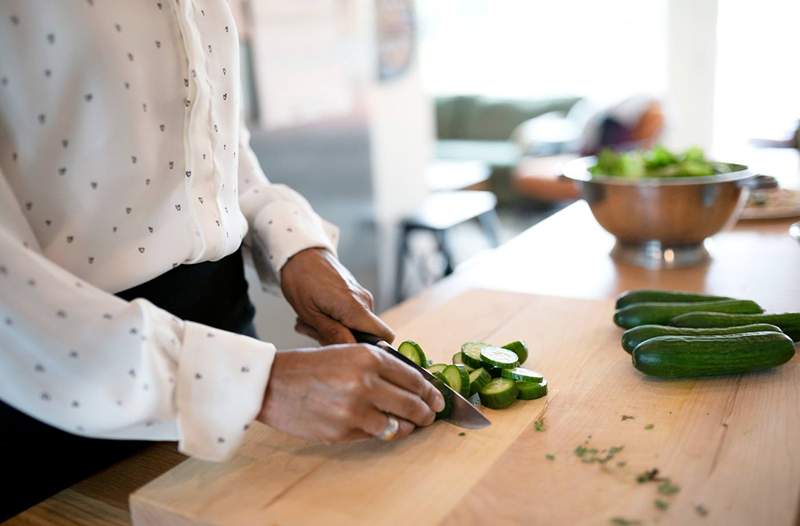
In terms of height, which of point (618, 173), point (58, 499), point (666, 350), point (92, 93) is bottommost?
point (58, 499)

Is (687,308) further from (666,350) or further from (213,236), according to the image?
(213,236)

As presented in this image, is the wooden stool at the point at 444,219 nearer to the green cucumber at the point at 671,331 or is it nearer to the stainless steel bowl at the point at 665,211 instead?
the stainless steel bowl at the point at 665,211

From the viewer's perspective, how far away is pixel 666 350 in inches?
43.7

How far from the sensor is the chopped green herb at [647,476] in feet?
2.87

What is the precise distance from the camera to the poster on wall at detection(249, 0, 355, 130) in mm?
3260

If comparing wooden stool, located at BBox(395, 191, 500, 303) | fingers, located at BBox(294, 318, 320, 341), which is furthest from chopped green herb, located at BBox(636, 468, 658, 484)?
wooden stool, located at BBox(395, 191, 500, 303)

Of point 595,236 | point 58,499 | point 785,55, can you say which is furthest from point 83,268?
point 785,55

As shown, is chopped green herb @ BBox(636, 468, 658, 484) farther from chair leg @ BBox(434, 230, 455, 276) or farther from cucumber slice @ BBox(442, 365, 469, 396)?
chair leg @ BBox(434, 230, 455, 276)

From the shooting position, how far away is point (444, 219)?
3.92 meters

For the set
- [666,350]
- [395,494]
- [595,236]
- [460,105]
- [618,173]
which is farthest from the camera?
[460,105]

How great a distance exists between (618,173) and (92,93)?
48.7 inches

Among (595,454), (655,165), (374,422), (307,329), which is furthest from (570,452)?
(655,165)

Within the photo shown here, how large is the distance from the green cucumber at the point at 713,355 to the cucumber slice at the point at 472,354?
9.0 inches

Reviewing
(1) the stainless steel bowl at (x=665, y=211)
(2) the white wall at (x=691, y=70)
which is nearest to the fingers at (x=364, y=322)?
(1) the stainless steel bowl at (x=665, y=211)
